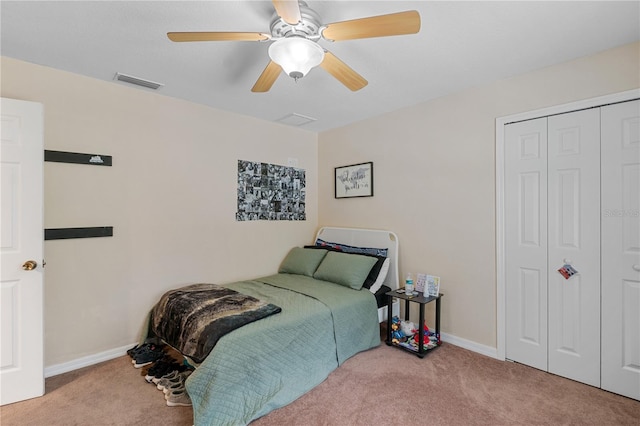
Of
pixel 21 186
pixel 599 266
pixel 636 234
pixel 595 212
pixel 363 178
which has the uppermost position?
pixel 363 178

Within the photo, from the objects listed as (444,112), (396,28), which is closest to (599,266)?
(444,112)

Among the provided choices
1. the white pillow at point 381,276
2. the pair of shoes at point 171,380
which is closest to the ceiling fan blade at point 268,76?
the white pillow at point 381,276

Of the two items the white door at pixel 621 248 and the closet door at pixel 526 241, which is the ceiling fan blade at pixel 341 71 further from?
the white door at pixel 621 248

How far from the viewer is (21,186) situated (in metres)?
2.15

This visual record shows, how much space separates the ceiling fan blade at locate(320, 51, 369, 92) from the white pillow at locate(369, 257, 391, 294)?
193cm

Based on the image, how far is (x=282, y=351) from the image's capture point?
Result: 215cm

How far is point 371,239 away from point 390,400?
181 centimetres

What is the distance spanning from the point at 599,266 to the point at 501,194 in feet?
2.78

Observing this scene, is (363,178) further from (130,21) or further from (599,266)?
(130,21)

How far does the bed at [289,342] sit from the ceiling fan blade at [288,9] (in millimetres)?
1878

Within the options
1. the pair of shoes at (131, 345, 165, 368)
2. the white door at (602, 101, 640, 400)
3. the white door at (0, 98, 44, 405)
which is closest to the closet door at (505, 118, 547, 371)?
the white door at (602, 101, 640, 400)

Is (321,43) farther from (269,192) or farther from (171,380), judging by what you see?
(171,380)

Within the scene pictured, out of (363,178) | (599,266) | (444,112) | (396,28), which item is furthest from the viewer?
(363,178)

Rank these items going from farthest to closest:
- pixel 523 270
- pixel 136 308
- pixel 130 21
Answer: pixel 136 308
pixel 523 270
pixel 130 21
